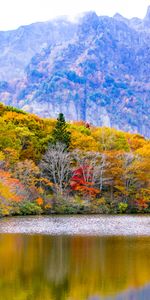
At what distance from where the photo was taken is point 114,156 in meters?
67.2

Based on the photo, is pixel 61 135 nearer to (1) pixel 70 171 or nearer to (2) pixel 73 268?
(1) pixel 70 171

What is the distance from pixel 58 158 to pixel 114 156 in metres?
7.28

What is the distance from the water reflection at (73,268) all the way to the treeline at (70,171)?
22.9m

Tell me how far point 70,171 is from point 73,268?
39.3 meters

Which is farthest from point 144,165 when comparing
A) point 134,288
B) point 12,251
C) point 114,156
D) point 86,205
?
point 134,288

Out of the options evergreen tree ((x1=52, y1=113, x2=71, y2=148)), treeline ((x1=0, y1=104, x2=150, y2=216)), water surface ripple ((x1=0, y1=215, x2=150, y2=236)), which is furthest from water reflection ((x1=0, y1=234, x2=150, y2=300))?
evergreen tree ((x1=52, y1=113, x2=71, y2=148))

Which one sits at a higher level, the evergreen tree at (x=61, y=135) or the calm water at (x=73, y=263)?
the evergreen tree at (x=61, y=135)

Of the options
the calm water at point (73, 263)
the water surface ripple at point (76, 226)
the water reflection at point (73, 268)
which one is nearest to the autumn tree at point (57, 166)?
the water surface ripple at point (76, 226)

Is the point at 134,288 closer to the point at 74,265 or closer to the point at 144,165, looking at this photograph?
the point at 74,265

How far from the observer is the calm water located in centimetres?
2228

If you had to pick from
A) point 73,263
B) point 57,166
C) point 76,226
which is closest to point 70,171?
point 57,166

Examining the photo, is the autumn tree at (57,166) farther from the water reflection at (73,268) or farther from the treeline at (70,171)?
the water reflection at (73,268)

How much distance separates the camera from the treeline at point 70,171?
60719mm

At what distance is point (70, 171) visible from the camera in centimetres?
6625
